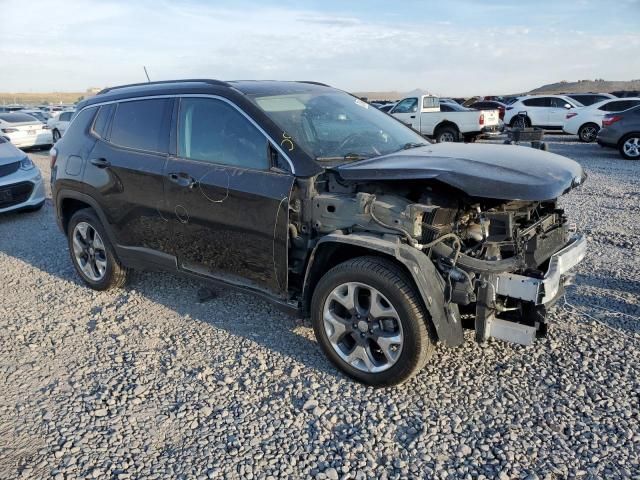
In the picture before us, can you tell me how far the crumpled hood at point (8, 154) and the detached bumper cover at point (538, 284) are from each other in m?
8.35

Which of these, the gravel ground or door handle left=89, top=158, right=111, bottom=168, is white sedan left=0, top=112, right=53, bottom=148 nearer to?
door handle left=89, top=158, right=111, bottom=168

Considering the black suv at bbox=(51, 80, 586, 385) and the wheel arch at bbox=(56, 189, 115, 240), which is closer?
the black suv at bbox=(51, 80, 586, 385)

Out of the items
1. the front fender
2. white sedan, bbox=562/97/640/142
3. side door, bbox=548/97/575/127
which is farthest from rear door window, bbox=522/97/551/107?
the front fender

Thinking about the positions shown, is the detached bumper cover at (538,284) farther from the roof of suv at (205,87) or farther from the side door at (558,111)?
the side door at (558,111)

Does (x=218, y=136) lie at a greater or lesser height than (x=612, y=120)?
greater

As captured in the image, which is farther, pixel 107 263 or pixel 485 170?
pixel 107 263

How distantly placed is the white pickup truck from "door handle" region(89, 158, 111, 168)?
47.4ft

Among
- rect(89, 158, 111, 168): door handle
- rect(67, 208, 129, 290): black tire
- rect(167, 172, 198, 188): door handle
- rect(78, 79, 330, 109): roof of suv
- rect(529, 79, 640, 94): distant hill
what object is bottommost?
rect(67, 208, 129, 290): black tire

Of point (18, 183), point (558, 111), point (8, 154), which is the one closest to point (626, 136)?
→ point (558, 111)

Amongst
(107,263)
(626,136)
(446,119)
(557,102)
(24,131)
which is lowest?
(107,263)

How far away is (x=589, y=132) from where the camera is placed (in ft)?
62.2

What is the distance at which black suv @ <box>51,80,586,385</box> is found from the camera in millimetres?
3307

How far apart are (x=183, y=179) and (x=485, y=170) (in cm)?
226

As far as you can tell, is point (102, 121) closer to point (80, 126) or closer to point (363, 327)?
point (80, 126)
